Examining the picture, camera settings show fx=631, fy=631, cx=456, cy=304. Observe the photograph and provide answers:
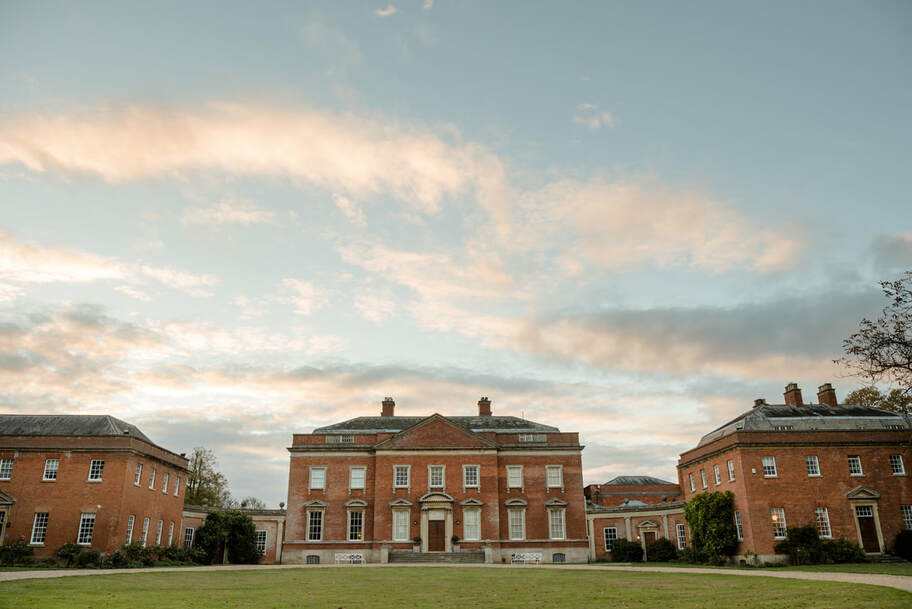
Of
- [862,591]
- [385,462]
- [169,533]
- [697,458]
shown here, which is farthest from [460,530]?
[862,591]

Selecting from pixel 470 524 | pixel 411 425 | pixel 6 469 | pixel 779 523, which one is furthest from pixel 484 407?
pixel 6 469

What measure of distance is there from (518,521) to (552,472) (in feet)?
13.6

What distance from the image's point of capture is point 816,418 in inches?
1417

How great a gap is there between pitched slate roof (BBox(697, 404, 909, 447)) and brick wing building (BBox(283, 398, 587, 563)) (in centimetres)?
1276

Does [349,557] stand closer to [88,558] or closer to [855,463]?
[88,558]

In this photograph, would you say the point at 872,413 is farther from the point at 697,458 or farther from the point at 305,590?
the point at 305,590

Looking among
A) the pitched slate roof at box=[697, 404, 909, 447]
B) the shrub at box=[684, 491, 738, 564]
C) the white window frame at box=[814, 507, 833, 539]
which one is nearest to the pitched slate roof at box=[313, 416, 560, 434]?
the shrub at box=[684, 491, 738, 564]

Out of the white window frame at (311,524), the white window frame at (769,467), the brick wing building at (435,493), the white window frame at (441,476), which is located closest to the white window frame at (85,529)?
the brick wing building at (435,493)

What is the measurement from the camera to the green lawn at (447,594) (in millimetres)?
13273

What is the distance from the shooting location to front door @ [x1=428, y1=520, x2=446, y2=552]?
1666 inches

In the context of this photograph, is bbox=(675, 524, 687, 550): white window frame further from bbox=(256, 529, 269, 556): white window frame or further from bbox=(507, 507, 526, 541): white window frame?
bbox=(256, 529, 269, 556): white window frame

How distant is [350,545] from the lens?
4319 cm

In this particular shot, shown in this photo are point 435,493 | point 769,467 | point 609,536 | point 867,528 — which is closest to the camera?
point 867,528

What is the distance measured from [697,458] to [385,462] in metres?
20.9
